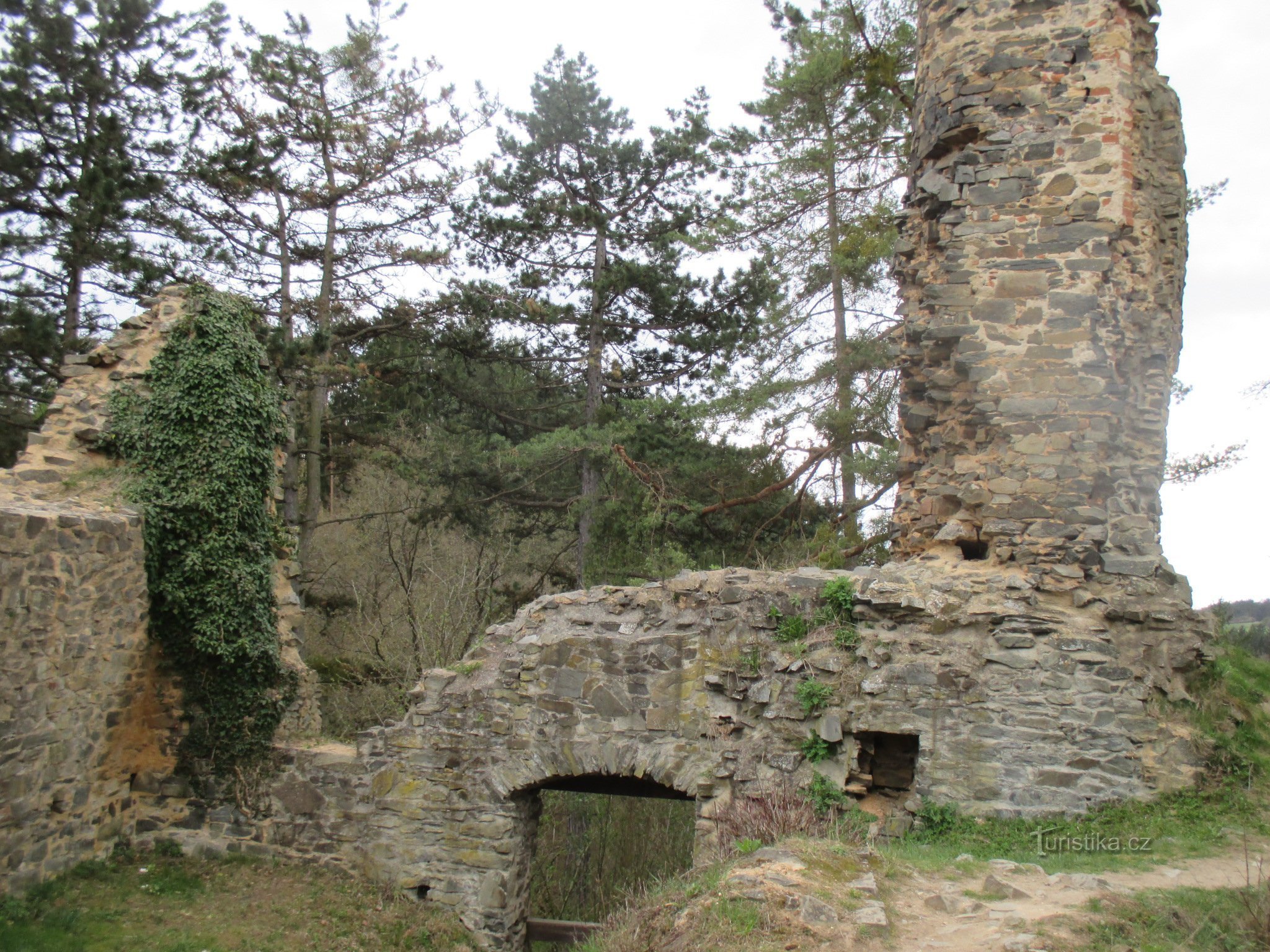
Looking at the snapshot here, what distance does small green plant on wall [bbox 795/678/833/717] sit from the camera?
7070mm

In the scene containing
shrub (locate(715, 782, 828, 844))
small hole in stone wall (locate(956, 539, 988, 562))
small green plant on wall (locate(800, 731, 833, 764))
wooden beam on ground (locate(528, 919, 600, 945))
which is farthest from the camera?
wooden beam on ground (locate(528, 919, 600, 945))

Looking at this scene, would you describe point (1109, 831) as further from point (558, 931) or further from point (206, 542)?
point (206, 542)

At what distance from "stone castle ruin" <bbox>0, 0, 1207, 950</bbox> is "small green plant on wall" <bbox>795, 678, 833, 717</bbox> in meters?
0.02

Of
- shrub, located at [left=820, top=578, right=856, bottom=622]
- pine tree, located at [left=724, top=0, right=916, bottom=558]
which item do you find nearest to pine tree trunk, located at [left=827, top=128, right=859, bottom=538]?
pine tree, located at [left=724, top=0, right=916, bottom=558]

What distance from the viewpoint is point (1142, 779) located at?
6.46 m

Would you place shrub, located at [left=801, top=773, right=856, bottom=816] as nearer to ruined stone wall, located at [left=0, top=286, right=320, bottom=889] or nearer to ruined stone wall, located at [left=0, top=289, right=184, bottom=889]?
ruined stone wall, located at [left=0, top=286, right=320, bottom=889]

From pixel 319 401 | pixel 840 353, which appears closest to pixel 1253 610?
pixel 840 353

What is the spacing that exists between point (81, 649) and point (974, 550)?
7.44 meters

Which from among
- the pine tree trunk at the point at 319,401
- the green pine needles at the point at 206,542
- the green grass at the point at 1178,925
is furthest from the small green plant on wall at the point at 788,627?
the pine tree trunk at the point at 319,401

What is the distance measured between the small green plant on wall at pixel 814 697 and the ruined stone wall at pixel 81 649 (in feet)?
16.2

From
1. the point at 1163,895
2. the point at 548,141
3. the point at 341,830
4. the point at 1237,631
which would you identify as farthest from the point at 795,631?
the point at 548,141

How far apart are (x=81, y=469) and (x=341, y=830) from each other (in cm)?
398

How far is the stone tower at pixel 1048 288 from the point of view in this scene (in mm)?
7414

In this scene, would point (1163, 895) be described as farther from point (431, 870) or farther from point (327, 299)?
point (327, 299)
